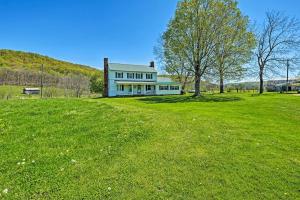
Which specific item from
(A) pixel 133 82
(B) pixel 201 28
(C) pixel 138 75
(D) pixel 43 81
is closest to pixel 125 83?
(A) pixel 133 82

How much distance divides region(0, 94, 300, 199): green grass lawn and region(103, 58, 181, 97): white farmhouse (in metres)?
34.2

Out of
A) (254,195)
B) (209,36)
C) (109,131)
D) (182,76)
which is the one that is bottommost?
(254,195)

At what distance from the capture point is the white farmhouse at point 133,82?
41688 mm

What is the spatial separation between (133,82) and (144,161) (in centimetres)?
3896

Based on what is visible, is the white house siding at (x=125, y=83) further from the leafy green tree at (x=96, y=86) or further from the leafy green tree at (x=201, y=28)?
the leafy green tree at (x=201, y=28)

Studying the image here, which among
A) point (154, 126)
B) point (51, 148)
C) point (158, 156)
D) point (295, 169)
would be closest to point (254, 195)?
point (295, 169)

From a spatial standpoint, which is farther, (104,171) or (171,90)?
(171,90)

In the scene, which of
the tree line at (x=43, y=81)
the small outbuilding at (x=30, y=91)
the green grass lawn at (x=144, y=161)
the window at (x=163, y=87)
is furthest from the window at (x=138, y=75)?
the green grass lawn at (x=144, y=161)

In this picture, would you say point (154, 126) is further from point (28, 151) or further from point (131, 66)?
point (131, 66)

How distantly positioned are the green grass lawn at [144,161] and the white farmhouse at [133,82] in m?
34.2

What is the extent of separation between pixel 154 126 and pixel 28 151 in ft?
13.0

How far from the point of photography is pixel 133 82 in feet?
142

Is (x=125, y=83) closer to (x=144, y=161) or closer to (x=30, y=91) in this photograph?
(x=30, y=91)

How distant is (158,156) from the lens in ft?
16.3
